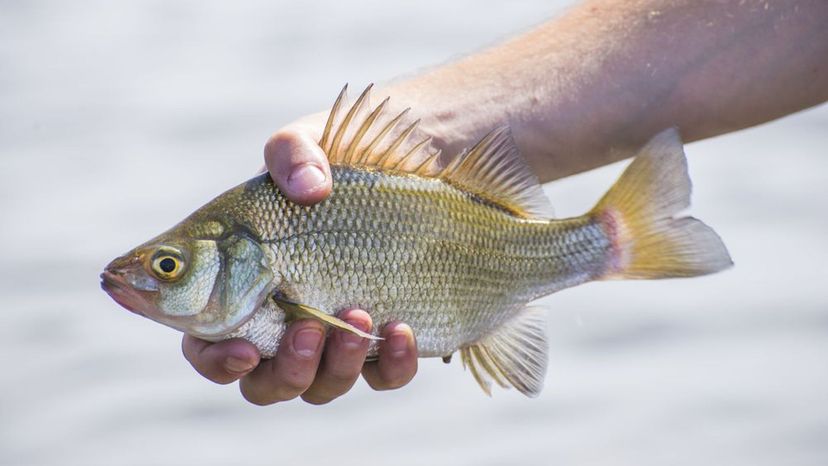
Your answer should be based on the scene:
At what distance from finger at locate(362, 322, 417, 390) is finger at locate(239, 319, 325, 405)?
146 mm

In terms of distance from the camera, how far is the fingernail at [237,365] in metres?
2.88

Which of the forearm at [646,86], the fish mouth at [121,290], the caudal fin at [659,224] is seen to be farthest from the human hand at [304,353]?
the forearm at [646,86]

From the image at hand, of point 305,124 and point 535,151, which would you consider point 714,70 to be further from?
point 305,124

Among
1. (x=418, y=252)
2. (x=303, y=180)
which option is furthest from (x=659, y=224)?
(x=303, y=180)

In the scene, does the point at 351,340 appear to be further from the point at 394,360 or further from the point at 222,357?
the point at 222,357

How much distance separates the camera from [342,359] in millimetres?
3002

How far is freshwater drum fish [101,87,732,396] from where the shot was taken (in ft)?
9.11

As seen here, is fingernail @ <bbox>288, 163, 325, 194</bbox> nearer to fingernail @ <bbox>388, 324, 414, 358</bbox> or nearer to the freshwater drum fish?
the freshwater drum fish

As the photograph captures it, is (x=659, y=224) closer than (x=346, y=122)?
No

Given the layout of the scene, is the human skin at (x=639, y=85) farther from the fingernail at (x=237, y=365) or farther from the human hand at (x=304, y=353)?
the fingernail at (x=237, y=365)

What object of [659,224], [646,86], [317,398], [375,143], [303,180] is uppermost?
Answer: [646,86]

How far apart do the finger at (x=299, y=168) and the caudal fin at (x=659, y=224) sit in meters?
0.70

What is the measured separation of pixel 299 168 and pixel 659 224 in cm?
88

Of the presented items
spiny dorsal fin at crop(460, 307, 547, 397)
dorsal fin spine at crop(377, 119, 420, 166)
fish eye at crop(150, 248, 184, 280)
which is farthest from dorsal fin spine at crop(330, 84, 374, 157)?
spiny dorsal fin at crop(460, 307, 547, 397)
